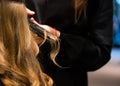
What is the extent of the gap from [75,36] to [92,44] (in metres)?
0.07

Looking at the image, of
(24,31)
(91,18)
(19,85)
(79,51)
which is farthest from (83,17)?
(19,85)

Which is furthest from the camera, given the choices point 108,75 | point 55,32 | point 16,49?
point 108,75

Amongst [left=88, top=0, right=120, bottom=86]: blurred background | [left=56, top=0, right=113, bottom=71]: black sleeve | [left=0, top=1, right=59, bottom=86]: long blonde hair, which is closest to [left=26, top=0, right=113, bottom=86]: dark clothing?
[left=56, top=0, right=113, bottom=71]: black sleeve

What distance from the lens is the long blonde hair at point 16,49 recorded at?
121cm

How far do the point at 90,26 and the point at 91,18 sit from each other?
0.03 metres

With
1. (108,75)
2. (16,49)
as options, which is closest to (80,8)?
(16,49)

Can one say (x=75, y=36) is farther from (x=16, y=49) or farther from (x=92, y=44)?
(x=16, y=49)

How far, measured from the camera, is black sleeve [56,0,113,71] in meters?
1.57

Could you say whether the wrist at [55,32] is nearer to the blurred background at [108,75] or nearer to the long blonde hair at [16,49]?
the long blonde hair at [16,49]

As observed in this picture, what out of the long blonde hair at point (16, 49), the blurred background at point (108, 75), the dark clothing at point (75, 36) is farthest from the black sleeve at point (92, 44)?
the blurred background at point (108, 75)

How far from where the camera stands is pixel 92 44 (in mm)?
1585

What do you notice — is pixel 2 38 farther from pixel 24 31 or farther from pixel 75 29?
pixel 75 29

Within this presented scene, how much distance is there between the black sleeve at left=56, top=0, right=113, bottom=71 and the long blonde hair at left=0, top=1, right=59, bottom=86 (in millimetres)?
291

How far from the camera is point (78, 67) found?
161 centimetres
